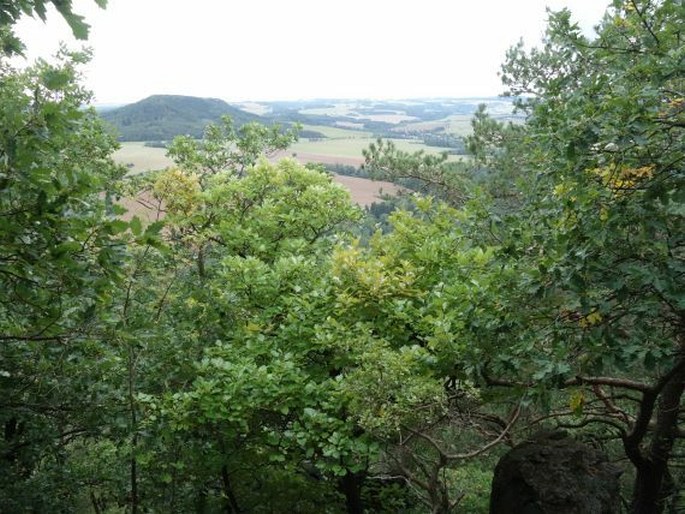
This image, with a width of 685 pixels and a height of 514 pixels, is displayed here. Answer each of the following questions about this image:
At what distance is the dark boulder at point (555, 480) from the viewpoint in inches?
313

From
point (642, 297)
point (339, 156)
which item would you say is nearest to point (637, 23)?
point (642, 297)

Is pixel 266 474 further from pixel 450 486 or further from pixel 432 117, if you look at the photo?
pixel 432 117

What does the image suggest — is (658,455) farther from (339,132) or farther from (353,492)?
(339,132)

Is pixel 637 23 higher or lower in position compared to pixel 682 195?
higher

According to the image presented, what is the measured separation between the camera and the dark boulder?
7961 mm

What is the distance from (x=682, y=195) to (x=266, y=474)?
26.2ft

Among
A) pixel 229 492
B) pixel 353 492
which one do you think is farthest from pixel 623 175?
pixel 229 492

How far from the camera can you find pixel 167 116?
9738cm

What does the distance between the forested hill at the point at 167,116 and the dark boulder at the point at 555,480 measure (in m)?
74.4

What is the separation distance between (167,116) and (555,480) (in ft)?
323

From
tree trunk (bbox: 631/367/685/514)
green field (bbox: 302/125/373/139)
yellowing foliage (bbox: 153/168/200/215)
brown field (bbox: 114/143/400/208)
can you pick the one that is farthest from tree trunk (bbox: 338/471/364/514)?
green field (bbox: 302/125/373/139)

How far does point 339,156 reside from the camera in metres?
66.0

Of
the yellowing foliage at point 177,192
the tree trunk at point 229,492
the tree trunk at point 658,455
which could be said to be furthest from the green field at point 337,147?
the tree trunk at point 658,455

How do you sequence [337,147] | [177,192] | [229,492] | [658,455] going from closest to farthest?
1. [658,455]
2. [229,492]
3. [177,192]
4. [337,147]
